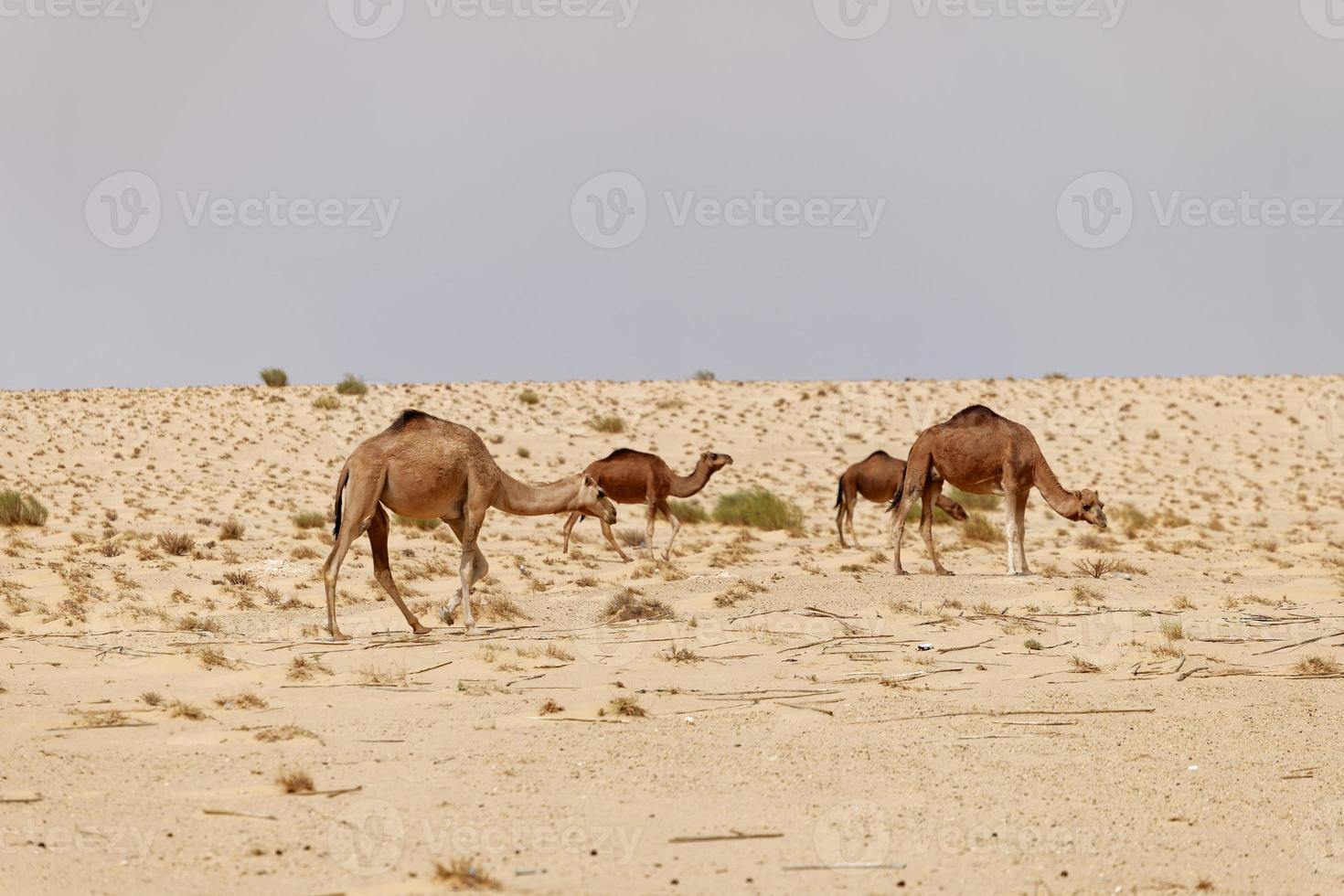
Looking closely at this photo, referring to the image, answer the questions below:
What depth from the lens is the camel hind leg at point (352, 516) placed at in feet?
47.6

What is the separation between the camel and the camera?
47.9 feet

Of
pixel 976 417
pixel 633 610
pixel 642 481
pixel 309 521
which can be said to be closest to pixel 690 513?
pixel 642 481

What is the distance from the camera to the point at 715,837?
25.7ft

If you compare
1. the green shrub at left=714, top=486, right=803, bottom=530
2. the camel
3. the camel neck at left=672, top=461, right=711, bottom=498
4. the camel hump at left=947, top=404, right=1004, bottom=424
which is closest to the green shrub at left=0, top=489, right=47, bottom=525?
the camel neck at left=672, top=461, right=711, bottom=498

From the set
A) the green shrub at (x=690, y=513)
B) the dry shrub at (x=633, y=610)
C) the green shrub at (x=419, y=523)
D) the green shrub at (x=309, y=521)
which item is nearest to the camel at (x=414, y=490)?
the dry shrub at (x=633, y=610)

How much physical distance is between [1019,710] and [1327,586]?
10.6 meters

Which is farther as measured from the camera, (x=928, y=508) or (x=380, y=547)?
(x=928, y=508)

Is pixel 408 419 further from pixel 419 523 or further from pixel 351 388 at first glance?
pixel 351 388

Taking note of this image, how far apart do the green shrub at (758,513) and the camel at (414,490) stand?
15917 millimetres

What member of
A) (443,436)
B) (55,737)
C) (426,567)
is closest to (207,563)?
(426,567)

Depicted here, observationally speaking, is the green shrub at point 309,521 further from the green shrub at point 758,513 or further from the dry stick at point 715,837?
the dry stick at point 715,837

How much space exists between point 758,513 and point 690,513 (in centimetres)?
207

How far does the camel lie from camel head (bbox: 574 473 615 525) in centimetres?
117

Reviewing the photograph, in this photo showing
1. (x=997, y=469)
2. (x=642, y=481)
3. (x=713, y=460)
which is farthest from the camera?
(x=713, y=460)
